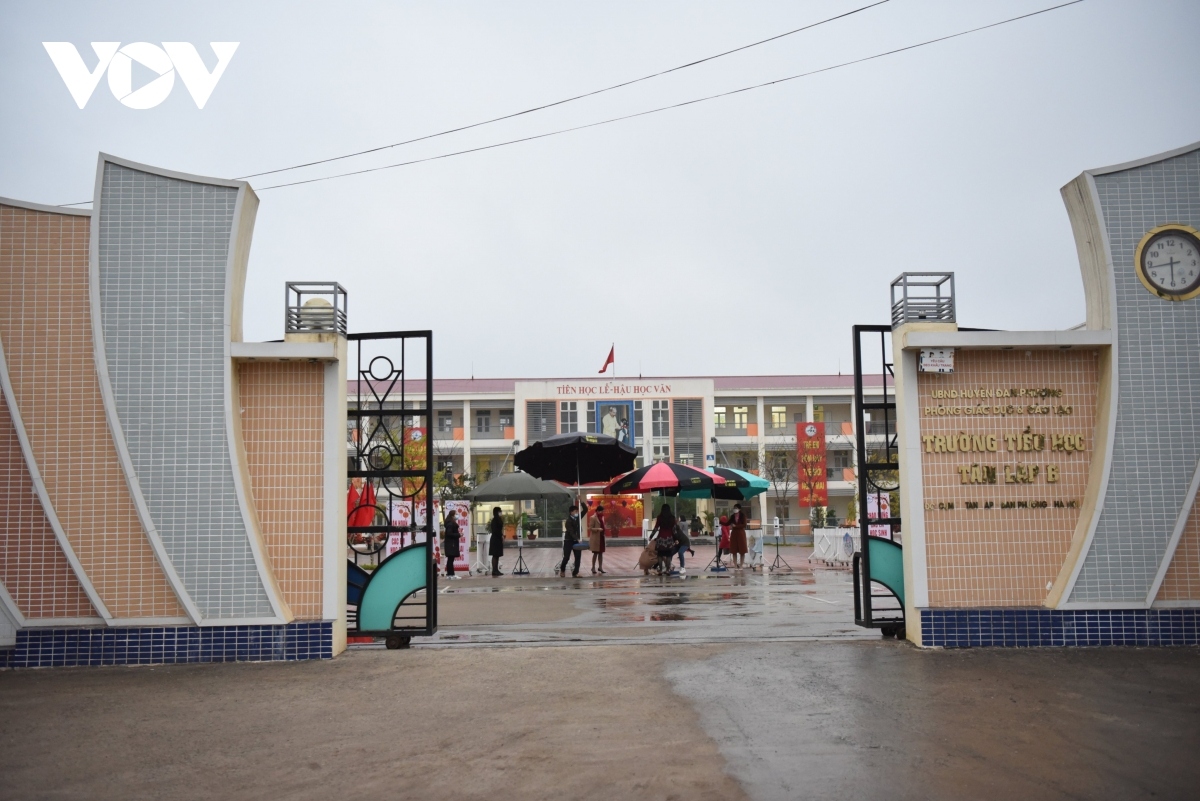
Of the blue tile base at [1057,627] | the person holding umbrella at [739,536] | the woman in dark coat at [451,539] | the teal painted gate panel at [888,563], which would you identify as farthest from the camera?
the person holding umbrella at [739,536]

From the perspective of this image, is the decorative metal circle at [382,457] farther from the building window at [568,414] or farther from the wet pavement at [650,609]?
the building window at [568,414]

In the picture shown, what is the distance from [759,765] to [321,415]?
5.12 meters

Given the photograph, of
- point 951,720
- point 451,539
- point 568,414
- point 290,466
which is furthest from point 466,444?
point 951,720

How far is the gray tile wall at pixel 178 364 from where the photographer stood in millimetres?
7938

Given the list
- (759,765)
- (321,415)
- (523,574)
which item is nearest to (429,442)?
(321,415)

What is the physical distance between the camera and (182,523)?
26.0 ft

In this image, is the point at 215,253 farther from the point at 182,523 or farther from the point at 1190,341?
the point at 1190,341

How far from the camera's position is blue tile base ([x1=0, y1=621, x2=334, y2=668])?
7.81m

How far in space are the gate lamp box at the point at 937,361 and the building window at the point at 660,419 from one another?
41751mm

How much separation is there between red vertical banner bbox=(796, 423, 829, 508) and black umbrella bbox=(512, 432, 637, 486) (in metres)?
20.6

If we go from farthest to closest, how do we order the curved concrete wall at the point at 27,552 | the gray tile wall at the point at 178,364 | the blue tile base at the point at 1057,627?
the blue tile base at the point at 1057,627 < the gray tile wall at the point at 178,364 < the curved concrete wall at the point at 27,552

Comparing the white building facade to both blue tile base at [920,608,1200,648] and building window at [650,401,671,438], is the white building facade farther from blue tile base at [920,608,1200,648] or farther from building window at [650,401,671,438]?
blue tile base at [920,608,1200,648]

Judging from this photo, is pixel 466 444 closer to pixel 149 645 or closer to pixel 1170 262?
pixel 149 645

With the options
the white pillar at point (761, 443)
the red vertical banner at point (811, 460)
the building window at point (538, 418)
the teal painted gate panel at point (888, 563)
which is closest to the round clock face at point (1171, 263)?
the teal painted gate panel at point (888, 563)
